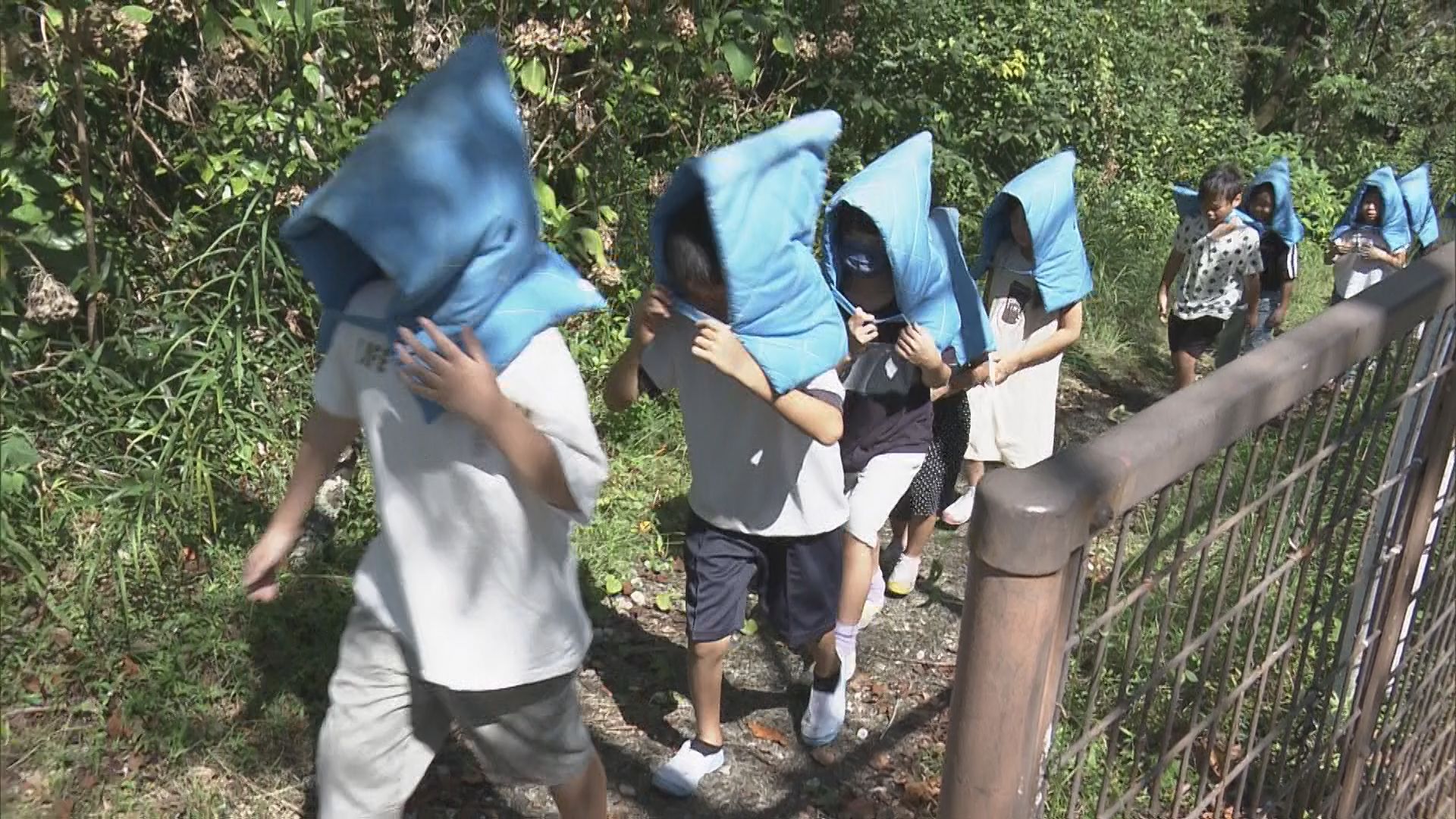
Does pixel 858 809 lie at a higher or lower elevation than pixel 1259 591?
lower

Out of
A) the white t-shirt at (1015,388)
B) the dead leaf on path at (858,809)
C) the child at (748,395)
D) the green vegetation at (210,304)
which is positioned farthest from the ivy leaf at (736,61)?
the dead leaf on path at (858,809)

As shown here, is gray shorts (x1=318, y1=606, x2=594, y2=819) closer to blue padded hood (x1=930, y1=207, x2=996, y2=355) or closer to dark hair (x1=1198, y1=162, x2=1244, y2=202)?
blue padded hood (x1=930, y1=207, x2=996, y2=355)

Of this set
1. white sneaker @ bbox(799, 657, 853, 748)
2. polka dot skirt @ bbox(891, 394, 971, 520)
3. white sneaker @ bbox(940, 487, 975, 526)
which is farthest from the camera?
white sneaker @ bbox(940, 487, 975, 526)

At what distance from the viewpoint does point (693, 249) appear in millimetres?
2711

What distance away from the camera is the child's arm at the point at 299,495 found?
2344 millimetres

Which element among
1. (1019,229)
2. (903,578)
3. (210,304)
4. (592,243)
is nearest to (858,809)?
(903,578)

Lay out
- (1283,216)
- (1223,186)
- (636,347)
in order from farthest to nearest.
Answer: (1283,216) < (1223,186) < (636,347)

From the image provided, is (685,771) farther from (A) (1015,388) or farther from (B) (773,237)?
(A) (1015,388)

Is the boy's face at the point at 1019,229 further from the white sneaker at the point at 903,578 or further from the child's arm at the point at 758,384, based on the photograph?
the child's arm at the point at 758,384

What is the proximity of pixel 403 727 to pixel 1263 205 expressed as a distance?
20.5 ft

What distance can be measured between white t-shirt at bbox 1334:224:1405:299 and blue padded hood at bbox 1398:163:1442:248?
0.62m

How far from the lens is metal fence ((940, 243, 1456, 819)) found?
4.30 feet

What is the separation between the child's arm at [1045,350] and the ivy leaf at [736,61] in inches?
70.9

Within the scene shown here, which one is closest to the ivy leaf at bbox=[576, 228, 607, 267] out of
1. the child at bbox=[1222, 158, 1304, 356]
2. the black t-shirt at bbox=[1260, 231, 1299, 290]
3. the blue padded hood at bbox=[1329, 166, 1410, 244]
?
the child at bbox=[1222, 158, 1304, 356]
